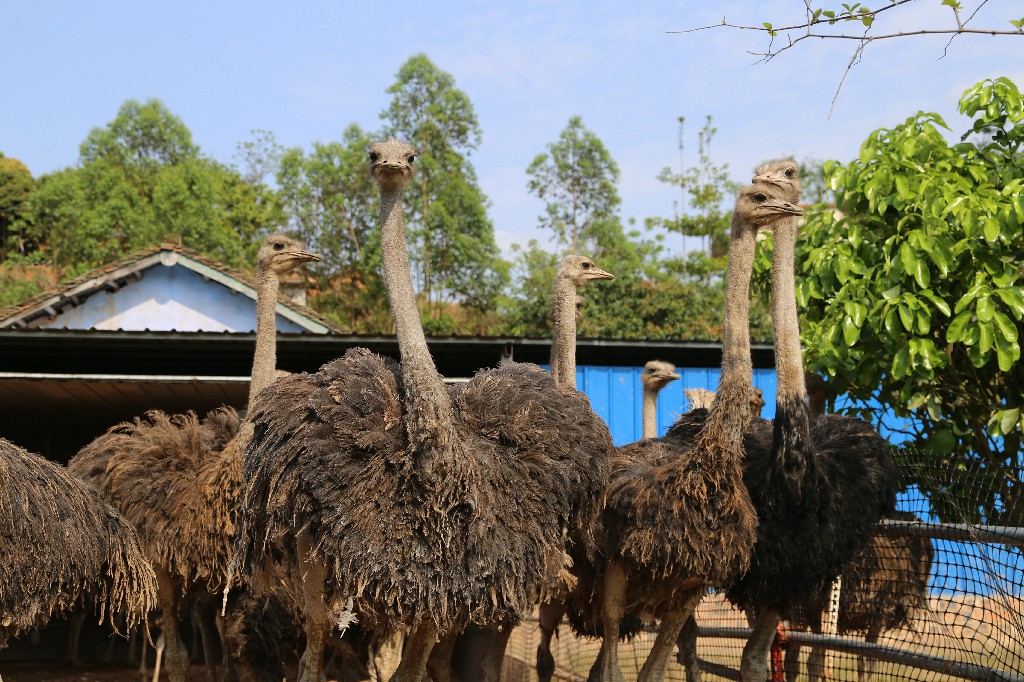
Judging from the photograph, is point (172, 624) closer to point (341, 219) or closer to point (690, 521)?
point (690, 521)

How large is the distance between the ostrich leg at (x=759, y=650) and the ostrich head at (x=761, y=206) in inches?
88.6

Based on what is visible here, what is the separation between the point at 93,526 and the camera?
6.70m

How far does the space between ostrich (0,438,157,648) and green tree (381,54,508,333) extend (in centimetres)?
1937

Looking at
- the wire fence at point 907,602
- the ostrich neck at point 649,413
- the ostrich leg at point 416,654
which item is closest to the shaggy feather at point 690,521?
the wire fence at point 907,602

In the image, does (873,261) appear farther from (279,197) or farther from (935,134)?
(279,197)

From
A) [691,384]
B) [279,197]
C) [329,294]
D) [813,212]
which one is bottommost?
[691,384]

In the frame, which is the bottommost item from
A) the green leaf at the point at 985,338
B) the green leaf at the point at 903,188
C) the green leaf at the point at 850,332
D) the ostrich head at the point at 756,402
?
the ostrich head at the point at 756,402

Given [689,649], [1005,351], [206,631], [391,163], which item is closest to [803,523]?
[689,649]

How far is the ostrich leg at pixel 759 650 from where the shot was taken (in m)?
6.86

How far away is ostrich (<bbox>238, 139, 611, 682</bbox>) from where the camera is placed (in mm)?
5062

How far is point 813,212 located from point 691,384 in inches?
196

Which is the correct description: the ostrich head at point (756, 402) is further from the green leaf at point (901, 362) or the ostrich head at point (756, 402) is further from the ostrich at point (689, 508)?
the ostrich at point (689, 508)

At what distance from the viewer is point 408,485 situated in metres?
5.13

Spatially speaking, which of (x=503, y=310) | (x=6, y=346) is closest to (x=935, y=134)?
(x=6, y=346)
